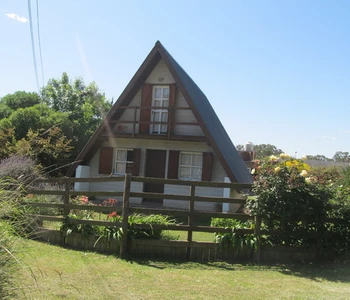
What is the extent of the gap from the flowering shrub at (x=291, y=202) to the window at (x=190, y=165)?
8.25 meters

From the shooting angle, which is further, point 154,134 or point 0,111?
point 0,111

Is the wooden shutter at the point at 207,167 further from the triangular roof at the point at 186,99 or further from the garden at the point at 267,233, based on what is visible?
the garden at the point at 267,233

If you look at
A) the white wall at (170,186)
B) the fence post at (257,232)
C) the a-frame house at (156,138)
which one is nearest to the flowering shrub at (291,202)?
the fence post at (257,232)

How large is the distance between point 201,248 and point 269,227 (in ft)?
4.57

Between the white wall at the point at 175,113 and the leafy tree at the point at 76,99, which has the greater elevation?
the leafy tree at the point at 76,99

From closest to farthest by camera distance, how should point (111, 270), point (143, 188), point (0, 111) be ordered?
point (111, 270) < point (143, 188) < point (0, 111)

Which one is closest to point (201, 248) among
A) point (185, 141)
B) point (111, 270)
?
point (111, 270)

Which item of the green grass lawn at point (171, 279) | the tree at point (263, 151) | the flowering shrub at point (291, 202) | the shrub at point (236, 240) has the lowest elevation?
the green grass lawn at point (171, 279)

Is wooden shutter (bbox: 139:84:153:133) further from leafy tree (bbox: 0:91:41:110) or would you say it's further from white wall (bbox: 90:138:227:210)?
leafy tree (bbox: 0:91:41:110)

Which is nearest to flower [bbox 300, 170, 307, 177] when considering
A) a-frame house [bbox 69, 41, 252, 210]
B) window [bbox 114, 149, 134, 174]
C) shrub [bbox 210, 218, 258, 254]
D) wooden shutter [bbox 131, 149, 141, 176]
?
shrub [bbox 210, 218, 258, 254]

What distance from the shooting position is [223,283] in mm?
5191

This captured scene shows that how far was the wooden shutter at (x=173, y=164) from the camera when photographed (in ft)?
49.7

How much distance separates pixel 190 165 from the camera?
15.3 meters

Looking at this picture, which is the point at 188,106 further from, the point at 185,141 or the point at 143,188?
the point at 143,188
